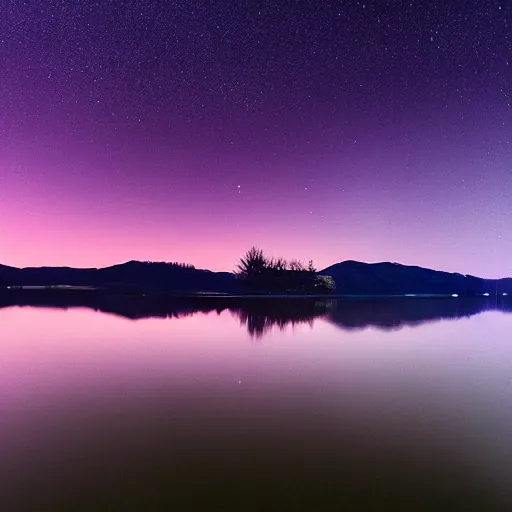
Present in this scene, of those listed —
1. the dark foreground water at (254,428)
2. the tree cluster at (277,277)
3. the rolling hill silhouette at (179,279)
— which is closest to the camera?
the dark foreground water at (254,428)

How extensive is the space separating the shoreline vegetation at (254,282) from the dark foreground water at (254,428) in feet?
93.8

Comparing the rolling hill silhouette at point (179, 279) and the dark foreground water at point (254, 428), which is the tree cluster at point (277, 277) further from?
the dark foreground water at point (254, 428)

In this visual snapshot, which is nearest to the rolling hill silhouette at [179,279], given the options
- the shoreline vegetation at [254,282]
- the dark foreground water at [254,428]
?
the shoreline vegetation at [254,282]

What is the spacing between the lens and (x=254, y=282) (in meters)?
41.6

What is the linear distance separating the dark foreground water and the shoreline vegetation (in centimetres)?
2858

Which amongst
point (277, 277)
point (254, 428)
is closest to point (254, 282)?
point (277, 277)

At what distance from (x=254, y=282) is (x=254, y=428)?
36936 millimetres

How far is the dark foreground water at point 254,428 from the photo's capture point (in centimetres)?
330

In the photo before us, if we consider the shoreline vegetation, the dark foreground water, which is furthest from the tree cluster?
the dark foreground water

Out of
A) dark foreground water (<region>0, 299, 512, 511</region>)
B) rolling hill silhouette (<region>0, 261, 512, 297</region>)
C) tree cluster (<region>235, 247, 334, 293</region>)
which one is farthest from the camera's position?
rolling hill silhouette (<region>0, 261, 512, 297</region>)

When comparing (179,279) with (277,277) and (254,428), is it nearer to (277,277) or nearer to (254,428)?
(277,277)

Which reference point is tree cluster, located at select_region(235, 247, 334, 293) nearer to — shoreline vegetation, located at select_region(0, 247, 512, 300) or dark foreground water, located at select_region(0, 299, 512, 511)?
shoreline vegetation, located at select_region(0, 247, 512, 300)

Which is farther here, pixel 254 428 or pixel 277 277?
→ pixel 277 277

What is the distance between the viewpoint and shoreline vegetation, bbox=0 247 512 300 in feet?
135
